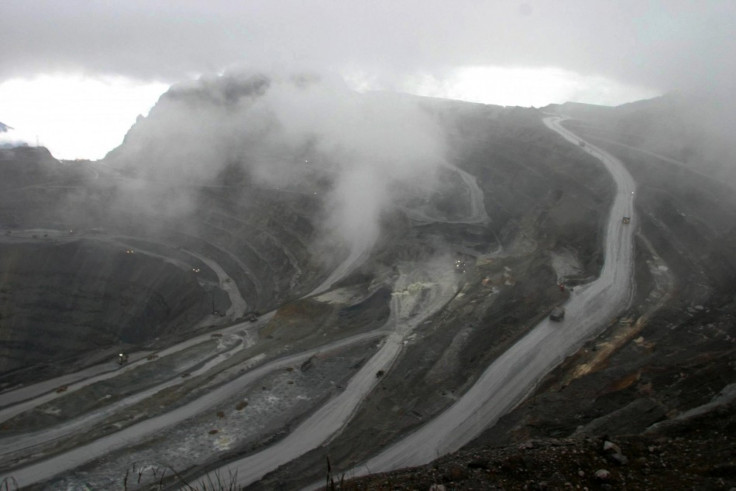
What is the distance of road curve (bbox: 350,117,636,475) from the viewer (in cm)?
3934

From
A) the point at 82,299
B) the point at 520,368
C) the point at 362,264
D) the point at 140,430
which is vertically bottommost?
the point at 520,368

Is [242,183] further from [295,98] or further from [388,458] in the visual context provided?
[388,458]

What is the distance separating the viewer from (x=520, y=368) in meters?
48.5

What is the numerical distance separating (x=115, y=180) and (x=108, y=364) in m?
102

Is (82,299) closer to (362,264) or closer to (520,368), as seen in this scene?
(362,264)

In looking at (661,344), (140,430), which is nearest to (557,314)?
(661,344)

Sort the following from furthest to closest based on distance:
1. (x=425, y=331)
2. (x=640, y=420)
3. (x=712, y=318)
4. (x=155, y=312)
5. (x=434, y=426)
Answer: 1. (x=155, y=312)
2. (x=425, y=331)
3. (x=712, y=318)
4. (x=434, y=426)
5. (x=640, y=420)

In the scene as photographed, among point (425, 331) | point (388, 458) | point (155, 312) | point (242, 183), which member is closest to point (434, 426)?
point (388, 458)

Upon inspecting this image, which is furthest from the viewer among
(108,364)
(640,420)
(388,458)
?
→ (108,364)

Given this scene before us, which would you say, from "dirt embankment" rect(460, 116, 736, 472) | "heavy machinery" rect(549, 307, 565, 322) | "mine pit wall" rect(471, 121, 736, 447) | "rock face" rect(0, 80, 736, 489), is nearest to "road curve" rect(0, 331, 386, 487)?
"rock face" rect(0, 80, 736, 489)

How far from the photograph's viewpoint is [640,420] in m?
32.2

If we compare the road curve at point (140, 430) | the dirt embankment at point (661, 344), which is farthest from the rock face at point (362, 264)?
the road curve at point (140, 430)

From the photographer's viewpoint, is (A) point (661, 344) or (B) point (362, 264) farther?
(B) point (362, 264)

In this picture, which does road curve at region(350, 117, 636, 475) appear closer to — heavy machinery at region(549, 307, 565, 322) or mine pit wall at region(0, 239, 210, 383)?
heavy machinery at region(549, 307, 565, 322)
